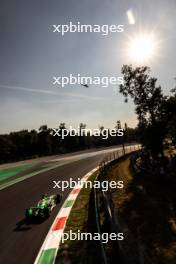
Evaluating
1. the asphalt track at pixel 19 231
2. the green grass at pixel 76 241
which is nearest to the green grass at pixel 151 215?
the green grass at pixel 76 241

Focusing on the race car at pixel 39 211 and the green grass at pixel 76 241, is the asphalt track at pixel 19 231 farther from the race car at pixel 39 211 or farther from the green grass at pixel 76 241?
the green grass at pixel 76 241

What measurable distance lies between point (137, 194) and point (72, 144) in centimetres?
6913

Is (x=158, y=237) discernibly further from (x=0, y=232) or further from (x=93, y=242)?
(x=0, y=232)

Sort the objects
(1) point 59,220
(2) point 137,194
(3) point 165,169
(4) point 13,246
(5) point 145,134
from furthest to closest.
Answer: (5) point 145,134
(3) point 165,169
(2) point 137,194
(1) point 59,220
(4) point 13,246

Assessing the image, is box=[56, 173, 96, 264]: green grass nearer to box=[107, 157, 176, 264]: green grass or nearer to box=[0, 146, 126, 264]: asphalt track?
box=[0, 146, 126, 264]: asphalt track

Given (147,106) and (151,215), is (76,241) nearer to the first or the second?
(151,215)

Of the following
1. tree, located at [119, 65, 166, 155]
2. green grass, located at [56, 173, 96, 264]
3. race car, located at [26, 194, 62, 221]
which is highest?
tree, located at [119, 65, 166, 155]

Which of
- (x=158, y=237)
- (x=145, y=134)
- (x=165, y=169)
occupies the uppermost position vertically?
(x=145, y=134)

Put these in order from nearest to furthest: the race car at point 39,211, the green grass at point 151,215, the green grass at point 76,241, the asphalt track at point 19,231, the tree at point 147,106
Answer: the green grass at point 76,241 → the asphalt track at point 19,231 → the green grass at point 151,215 → the race car at point 39,211 → the tree at point 147,106

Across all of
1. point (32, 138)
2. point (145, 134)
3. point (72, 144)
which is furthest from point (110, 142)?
point (145, 134)

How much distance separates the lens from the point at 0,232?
9.06 m

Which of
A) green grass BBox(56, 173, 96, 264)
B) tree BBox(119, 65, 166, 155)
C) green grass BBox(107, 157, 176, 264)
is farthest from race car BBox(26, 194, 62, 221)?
tree BBox(119, 65, 166, 155)

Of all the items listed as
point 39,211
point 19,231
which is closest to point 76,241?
point 19,231

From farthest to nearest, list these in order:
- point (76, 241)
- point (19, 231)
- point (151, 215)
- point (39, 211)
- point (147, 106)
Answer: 1. point (147, 106)
2. point (151, 215)
3. point (39, 211)
4. point (19, 231)
5. point (76, 241)
